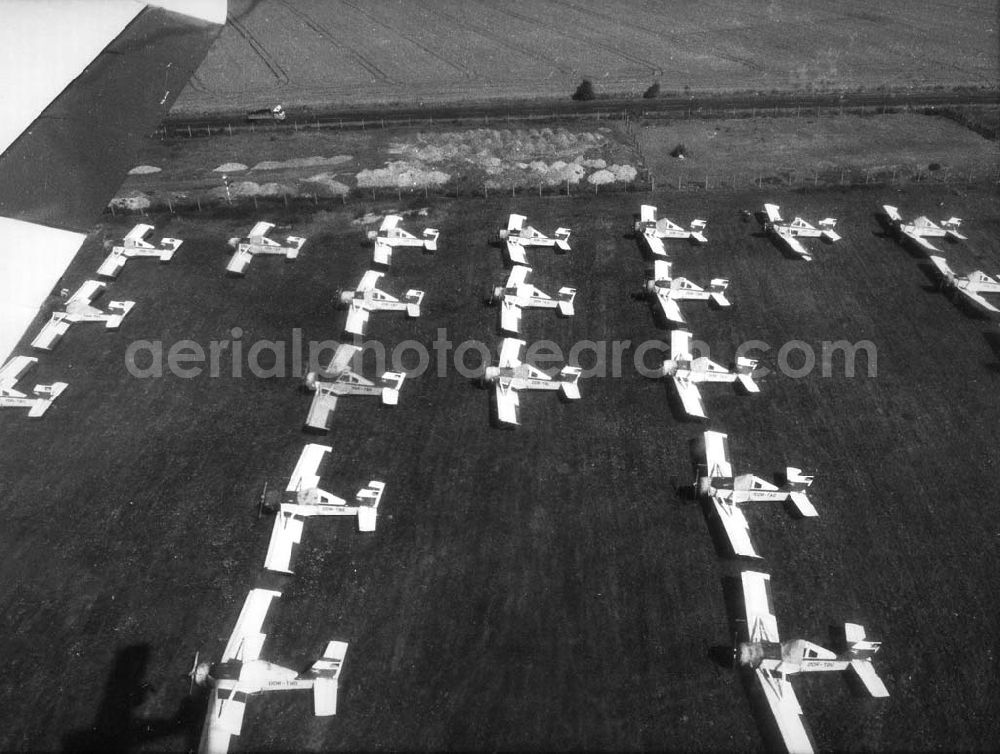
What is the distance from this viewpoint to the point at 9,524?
30.4m

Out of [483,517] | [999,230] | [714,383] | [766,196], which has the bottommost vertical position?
[483,517]

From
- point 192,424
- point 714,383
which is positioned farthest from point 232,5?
point 714,383

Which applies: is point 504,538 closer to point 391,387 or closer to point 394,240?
point 391,387

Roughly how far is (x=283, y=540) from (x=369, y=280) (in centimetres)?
2145

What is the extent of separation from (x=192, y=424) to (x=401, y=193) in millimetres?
30791

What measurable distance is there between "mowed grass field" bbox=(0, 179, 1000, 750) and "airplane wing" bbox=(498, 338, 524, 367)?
238cm

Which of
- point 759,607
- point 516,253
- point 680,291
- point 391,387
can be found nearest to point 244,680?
point 391,387

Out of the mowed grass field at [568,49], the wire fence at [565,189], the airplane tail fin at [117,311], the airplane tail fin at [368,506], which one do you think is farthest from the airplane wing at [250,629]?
the mowed grass field at [568,49]

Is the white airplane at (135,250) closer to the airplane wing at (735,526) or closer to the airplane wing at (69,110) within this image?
the airplane wing at (69,110)

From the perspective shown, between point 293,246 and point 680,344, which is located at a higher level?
point 293,246

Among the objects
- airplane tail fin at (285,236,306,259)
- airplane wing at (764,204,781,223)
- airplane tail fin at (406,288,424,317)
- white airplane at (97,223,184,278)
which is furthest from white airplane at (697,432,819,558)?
white airplane at (97,223,184,278)

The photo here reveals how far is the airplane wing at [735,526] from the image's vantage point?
29.0 metres

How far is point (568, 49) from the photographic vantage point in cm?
10069

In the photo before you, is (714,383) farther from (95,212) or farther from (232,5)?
(232,5)
